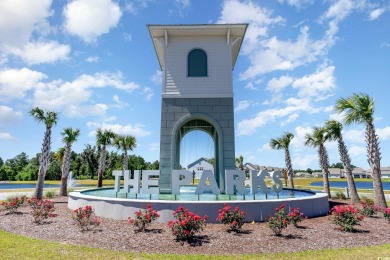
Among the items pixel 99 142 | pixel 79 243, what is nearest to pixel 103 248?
pixel 79 243

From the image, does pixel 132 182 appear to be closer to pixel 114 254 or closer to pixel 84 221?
pixel 84 221

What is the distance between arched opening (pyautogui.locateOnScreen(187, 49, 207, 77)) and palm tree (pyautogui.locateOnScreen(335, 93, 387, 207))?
12522mm

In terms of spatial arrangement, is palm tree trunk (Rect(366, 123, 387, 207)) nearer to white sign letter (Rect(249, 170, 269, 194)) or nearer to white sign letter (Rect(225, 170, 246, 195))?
white sign letter (Rect(249, 170, 269, 194))

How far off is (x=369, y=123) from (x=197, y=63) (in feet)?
49.1

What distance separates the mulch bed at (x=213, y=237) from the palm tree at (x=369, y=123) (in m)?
6.27

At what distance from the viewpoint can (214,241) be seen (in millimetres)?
9578

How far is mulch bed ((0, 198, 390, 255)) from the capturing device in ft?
29.1

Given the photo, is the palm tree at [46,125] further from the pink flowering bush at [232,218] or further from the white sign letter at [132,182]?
the pink flowering bush at [232,218]

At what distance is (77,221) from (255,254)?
28.2 ft

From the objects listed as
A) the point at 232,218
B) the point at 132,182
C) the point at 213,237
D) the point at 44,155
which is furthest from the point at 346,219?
the point at 44,155

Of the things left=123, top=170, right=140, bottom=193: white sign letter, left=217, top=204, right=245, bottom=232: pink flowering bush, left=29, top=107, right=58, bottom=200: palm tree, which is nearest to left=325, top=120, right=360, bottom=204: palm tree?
left=217, top=204, right=245, bottom=232: pink flowering bush

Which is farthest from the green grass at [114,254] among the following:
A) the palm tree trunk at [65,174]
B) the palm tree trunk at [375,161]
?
the palm tree trunk at [65,174]

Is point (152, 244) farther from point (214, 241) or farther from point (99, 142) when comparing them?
point (99, 142)

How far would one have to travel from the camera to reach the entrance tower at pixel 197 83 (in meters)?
18.9
